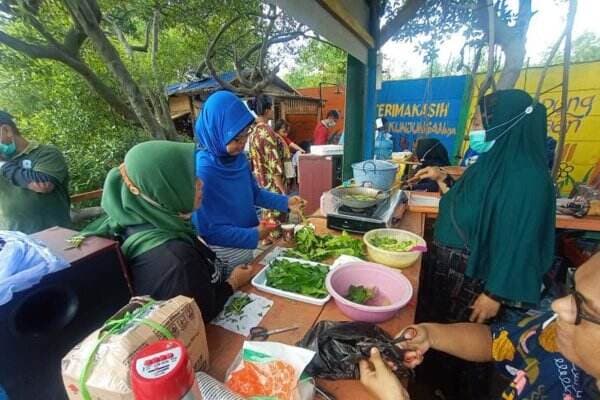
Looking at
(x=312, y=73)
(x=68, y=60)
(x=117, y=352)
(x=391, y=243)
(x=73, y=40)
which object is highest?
(x=312, y=73)

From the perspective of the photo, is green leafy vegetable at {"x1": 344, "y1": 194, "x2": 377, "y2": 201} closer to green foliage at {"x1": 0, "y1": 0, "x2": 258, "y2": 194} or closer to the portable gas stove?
the portable gas stove

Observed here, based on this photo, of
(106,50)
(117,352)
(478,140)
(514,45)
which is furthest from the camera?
(106,50)

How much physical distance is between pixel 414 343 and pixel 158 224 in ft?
3.98

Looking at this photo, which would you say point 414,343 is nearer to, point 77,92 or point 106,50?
point 106,50

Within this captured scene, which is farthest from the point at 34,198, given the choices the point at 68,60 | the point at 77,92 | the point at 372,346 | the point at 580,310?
the point at 77,92

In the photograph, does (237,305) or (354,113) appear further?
(354,113)

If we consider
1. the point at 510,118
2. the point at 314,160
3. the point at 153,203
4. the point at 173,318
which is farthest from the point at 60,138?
the point at 510,118

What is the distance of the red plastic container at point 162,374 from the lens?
1.80 ft

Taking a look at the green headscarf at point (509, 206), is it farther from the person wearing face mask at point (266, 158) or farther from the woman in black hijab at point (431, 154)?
the person wearing face mask at point (266, 158)

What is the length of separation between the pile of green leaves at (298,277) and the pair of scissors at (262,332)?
0.24 metres

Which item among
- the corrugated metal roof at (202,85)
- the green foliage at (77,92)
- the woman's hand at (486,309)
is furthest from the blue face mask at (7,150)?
the corrugated metal roof at (202,85)

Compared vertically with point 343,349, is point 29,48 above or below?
above

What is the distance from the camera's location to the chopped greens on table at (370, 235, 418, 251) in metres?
1.68

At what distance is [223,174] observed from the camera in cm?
189
